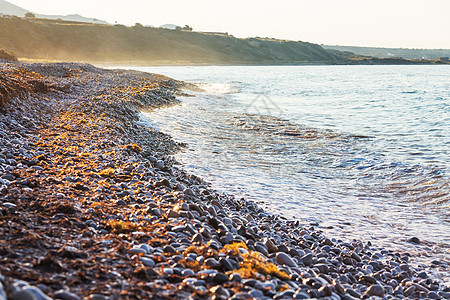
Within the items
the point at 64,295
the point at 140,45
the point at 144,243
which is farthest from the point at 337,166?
the point at 140,45

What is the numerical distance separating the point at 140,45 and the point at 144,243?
5077 inches

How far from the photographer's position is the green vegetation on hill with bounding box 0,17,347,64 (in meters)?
94.8

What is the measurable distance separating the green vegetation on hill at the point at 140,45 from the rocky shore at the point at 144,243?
8299 centimetres

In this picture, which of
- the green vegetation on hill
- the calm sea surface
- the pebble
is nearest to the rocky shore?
the pebble

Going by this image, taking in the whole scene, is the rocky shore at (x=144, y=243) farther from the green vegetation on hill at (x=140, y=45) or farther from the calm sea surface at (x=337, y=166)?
the green vegetation on hill at (x=140, y=45)

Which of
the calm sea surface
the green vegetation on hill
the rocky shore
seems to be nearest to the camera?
the rocky shore

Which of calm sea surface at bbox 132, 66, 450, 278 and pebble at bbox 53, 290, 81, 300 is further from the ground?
pebble at bbox 53, 290, 81, 300

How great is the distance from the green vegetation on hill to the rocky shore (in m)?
83.0

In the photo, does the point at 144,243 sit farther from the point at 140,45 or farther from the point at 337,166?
the point at 140,45

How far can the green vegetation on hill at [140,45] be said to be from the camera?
94.8 m

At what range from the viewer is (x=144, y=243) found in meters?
4.01

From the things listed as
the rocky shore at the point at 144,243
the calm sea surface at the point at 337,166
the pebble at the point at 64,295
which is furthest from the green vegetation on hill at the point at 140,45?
the pebble at the point at 64,295

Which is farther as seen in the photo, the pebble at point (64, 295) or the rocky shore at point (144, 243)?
the rocky shore at point (144, 243)

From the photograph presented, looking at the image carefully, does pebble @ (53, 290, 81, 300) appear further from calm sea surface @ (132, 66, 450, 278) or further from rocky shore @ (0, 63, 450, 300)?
calm sea surface @ (132, 66, 450, 278)
